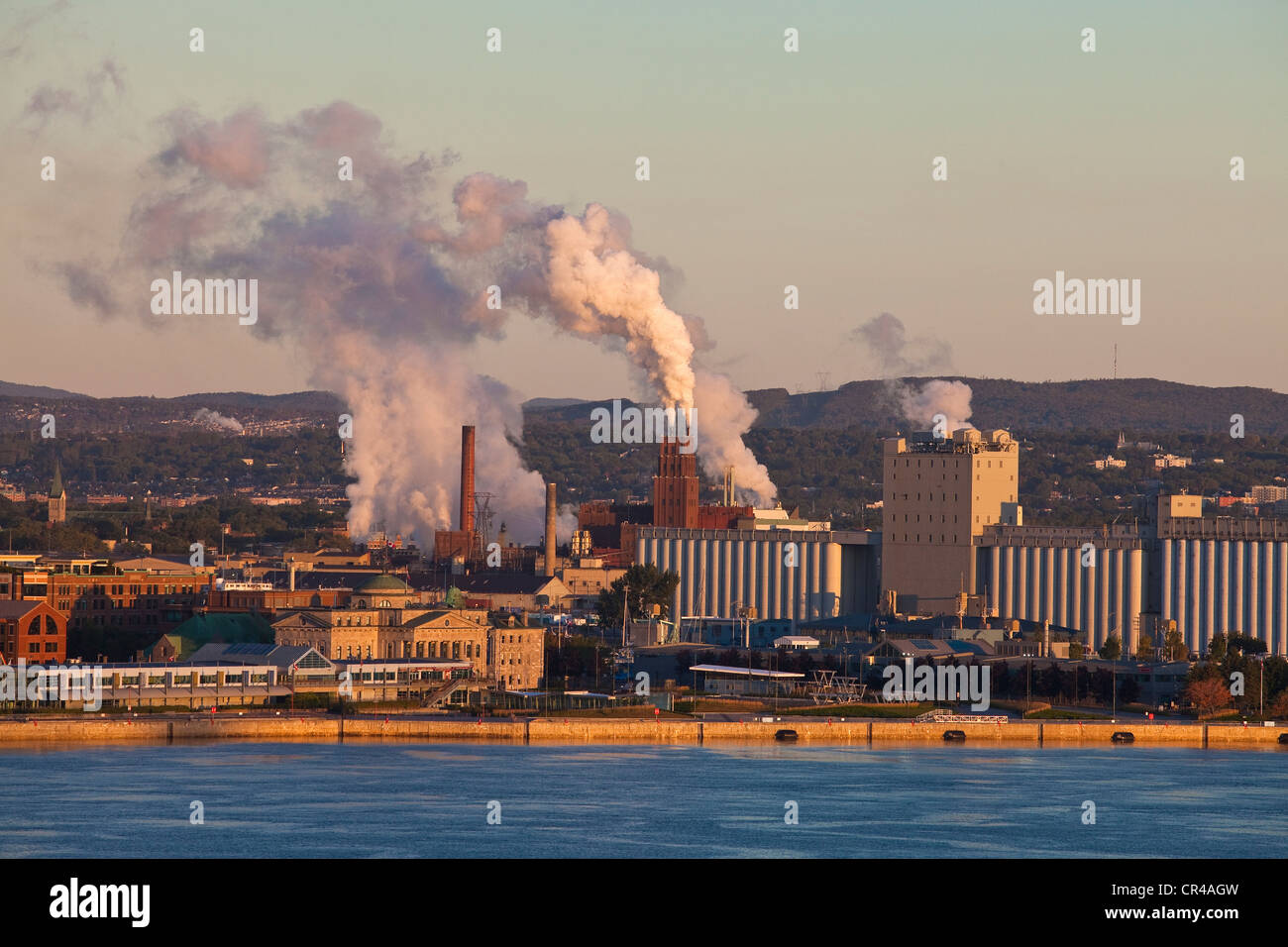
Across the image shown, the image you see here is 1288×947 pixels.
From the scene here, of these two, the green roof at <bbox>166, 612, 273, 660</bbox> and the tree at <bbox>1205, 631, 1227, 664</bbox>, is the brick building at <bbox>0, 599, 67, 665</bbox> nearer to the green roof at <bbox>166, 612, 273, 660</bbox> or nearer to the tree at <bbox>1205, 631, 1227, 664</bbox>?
the green roof at <bbox>166, 612, 273, 660</bbox>

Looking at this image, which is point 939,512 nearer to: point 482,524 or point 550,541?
point 550,541

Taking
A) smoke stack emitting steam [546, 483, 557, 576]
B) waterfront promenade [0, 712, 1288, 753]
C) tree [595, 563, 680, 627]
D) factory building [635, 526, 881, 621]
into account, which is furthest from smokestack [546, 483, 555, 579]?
waterfront promenade [0, 712, 1288, 753]

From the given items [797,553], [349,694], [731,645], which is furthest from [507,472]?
[349,694]

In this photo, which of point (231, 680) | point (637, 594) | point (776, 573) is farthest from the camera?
point (776, 573)

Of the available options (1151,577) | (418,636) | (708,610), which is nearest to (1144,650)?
(1151,577)
